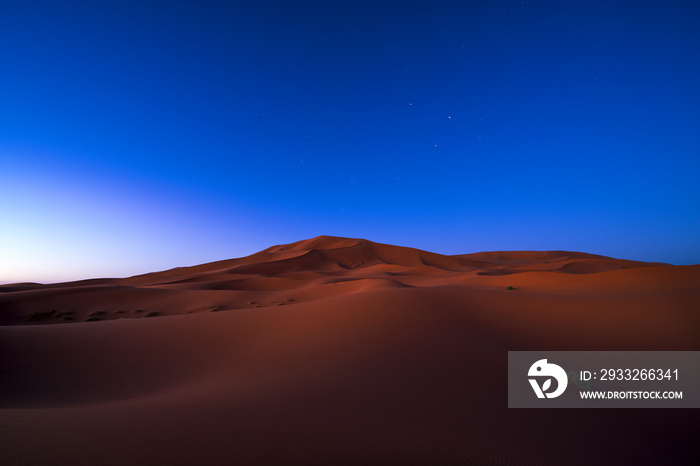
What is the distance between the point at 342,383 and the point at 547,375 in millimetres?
4493

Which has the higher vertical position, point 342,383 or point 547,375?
point 547,375

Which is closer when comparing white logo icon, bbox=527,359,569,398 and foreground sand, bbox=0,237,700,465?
foreground sand, bbox=0,237,700,465

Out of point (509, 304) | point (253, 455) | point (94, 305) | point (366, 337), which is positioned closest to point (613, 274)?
point (509, 304)

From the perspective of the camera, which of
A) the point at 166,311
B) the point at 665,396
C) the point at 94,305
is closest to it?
the point at 665,396

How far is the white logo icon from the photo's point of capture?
19.9ft

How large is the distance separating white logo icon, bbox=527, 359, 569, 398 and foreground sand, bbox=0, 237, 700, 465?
0.61 meters

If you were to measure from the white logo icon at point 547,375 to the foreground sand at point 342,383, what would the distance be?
0.61m

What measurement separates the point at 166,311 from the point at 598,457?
867 inches

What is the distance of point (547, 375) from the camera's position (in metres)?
6.64

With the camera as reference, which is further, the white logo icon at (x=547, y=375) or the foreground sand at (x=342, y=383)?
the white logo icon at (x=547, y=375)

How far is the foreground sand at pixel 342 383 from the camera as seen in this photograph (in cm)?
379

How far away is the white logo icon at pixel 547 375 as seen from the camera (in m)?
6.06

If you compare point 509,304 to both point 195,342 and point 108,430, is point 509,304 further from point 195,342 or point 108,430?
point 108,430

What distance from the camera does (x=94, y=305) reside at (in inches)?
Answer: 855
